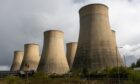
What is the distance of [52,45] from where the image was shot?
30.4 metres

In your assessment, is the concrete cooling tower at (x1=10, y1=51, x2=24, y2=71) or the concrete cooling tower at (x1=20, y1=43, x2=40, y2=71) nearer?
the concrete cooling tower at (x1=20, y1=43, x2=40, y2=71)

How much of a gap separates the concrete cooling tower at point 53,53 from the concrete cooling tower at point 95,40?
4987 millimetres

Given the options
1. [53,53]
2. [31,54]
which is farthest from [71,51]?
[53,53]

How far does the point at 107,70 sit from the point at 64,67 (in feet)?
28.6

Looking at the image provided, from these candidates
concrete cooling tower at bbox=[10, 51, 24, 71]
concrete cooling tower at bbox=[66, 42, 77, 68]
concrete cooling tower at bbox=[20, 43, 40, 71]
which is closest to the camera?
concrete cooling tower at bbox=[20, 43, 40, 71]

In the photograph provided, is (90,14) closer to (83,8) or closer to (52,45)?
(83,8)

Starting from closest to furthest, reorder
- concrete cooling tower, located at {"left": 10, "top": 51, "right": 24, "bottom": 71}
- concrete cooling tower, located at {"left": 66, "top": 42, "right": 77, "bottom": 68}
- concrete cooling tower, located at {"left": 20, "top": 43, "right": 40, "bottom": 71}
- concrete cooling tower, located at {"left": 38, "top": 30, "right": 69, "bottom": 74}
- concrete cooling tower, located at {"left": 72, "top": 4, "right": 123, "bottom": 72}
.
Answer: concrete cooling tower, located at {"left": 72, "top": 4, "right": 123, "bottom": 72} < concrete cooling tower, located at {"left": 38, "top": 30, "right": 69, "bottom": 74} < concrete cooling tower, located at {"left": 20, "top": 43, "right": 40, "bottom": 71} < concrete cooling tower, located at {"left": 66, "top": 42, "right": 77, "bottom": 68} < concrete cooling tower, located at {"left": 10, "top": 51, "right": 24, "bottom": 71}

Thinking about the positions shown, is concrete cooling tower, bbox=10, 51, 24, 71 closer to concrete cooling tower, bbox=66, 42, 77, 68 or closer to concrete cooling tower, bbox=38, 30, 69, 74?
concrete cooling tower, bbox=66, 42, 77, 68

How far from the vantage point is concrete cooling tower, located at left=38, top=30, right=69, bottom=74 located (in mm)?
30400

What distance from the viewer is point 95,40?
81.6 feet

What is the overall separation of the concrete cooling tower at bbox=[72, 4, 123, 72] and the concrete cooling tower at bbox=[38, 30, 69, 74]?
196 inches

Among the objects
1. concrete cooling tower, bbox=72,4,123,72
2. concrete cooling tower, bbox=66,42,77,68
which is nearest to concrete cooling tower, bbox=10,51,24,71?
concrete cooling tower, bbox=66,42,77,68

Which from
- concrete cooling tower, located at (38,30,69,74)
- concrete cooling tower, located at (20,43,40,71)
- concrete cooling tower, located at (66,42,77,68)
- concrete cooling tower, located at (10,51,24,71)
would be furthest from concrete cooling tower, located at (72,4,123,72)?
concrete cooling tower, located at (10,51,24,71)

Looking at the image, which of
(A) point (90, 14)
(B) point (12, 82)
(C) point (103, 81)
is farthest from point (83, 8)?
(B) point (12, 82)
